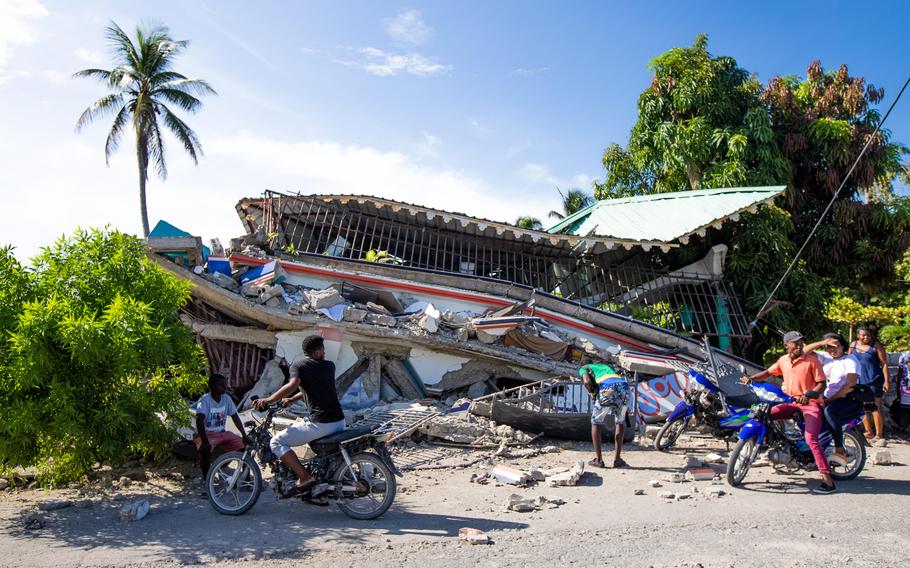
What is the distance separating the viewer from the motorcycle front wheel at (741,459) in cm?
626

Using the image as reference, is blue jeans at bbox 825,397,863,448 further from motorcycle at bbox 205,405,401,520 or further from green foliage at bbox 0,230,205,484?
green foliage at bbox 0,230,205,484

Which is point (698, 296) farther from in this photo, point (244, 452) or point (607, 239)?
point (244, 452)

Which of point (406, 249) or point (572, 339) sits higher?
point (406, 249)

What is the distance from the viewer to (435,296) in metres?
12.7

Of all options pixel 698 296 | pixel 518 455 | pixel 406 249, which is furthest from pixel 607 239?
pixel 518 455

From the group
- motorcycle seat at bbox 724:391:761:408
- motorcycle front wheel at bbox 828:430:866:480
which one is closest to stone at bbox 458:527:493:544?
motorcycle seat at bbox 724:391:761:408

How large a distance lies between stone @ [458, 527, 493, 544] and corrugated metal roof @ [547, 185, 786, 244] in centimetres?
994

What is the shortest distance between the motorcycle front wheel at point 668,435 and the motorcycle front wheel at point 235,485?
5251mm

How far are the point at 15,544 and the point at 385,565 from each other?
299 centimetres

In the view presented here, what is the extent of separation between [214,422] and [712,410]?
5689 mm

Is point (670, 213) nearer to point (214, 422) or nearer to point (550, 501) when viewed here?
point (550, 501)

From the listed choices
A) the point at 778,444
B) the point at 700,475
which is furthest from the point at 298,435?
the point at 778,444

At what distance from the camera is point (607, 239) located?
Answer: 1402 centimetres

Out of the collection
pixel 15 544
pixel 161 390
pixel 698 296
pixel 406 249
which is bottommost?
pixel 15 544
